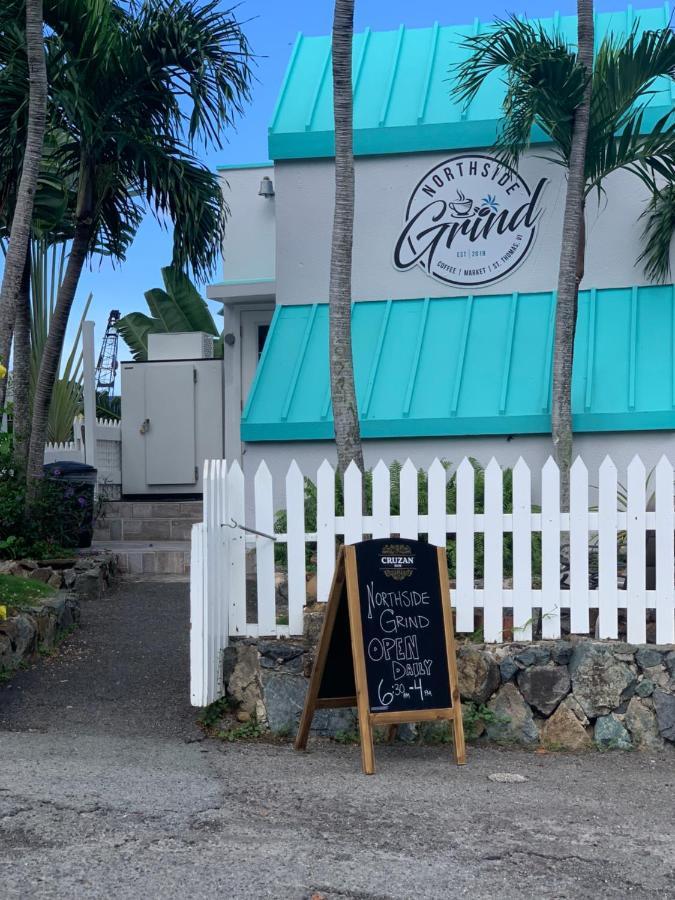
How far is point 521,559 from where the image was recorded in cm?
609

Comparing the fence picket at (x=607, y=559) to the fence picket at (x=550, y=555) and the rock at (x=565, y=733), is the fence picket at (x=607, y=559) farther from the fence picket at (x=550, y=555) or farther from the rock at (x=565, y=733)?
the rock at (x=565, y=733)

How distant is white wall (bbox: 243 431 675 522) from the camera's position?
9922 millimetres

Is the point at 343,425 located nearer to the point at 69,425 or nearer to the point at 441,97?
the point at 441,97

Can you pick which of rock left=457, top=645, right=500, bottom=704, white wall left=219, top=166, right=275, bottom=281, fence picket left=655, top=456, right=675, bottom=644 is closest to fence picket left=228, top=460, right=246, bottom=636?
Answer: rock left=457, top=645, right=500, bottom=704

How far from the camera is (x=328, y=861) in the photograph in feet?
12.9

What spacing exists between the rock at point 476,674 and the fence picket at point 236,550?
1.31 metres

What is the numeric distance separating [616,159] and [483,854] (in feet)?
24.5

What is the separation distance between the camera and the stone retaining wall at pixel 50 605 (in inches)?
289

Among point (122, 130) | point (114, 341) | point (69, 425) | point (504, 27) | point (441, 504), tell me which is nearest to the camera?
point (441, 504)

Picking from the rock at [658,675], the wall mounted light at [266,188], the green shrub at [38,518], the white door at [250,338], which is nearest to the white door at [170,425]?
the white door at [250,338]

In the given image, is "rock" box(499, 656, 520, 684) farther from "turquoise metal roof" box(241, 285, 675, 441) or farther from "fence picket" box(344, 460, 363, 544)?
"turquoise metal roof" box(241, 285, 675, 441)

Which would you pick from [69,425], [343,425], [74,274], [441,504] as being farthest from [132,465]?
[441,504]

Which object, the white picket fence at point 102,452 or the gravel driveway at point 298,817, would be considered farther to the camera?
the white picket fence at point 102,452

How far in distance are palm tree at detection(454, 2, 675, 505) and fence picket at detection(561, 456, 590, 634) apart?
10.8ft
